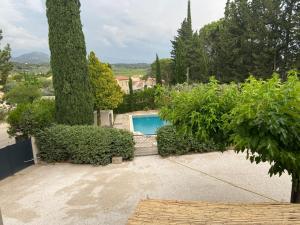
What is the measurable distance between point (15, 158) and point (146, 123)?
15783 mm

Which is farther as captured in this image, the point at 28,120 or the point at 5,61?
the point at 5,61

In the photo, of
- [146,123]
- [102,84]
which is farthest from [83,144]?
[146,123]

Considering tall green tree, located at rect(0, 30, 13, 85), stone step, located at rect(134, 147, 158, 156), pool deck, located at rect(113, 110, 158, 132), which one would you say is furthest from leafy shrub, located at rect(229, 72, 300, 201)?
pool deck, located at rect(113, 110, 158, 132)

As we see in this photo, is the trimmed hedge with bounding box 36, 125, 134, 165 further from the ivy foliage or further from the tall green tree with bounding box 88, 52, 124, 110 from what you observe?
the tall green tree with bounding box 88, 52, 124, 110

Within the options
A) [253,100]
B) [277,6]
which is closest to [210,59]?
[277,6]

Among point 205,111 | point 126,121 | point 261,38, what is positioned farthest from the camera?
point 261,38

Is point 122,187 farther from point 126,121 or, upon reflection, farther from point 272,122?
point 126,121

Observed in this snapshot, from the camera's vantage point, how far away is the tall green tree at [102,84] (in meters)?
20.0

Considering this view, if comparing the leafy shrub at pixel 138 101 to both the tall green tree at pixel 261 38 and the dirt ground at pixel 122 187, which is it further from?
the dirt ground at pixel 122 187

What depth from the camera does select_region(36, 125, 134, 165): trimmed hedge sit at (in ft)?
38.9

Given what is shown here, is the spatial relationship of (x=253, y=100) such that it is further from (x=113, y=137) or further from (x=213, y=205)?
(x=113, y=137)

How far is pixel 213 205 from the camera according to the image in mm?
4355

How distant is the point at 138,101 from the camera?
3133cm

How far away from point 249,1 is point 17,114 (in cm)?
2672
